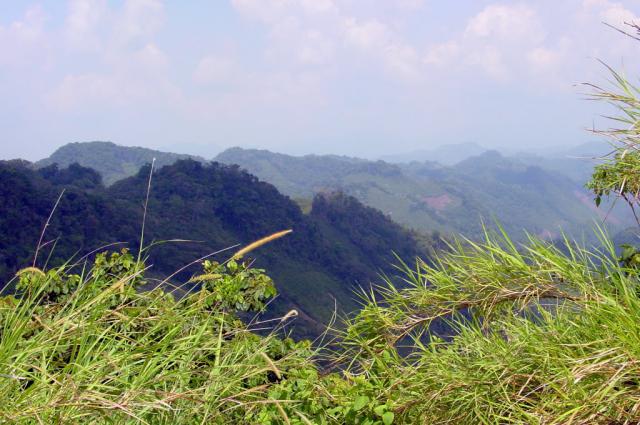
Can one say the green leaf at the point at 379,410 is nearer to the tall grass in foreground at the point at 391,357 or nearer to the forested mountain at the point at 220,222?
the tall grass in foreground at the point at 391,357

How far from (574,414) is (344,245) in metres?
98.3

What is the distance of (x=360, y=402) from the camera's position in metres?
2.47

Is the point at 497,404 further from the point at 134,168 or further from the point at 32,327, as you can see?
the point at 134,168

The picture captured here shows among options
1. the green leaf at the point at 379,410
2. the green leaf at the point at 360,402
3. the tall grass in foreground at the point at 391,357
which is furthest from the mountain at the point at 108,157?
the green leaf at the point at 379,410

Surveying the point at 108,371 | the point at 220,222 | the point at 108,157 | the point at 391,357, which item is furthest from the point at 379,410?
the point at 108,157

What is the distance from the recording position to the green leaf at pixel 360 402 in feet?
8.05

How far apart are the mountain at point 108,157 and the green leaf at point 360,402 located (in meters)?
170

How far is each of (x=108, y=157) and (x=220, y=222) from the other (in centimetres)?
10122

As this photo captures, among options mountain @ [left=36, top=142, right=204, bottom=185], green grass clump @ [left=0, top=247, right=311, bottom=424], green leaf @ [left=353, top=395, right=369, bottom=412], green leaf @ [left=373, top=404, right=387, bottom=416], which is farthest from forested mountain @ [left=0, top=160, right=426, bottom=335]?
mountain @ [left=36, top=142, right=204, bottom=185]

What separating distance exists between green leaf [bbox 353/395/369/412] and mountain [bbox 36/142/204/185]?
558ft

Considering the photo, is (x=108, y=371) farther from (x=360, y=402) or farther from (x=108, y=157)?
(x=108, y=157)

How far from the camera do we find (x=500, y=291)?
2721 mm

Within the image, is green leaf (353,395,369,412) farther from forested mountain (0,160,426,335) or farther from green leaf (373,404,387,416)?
forested mountain (0,160,426,335)

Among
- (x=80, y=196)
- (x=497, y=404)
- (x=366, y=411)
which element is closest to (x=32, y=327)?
(x=366, y=411)
